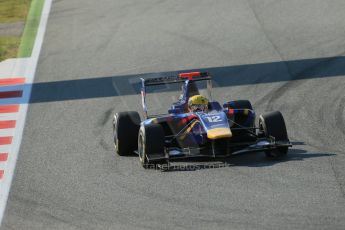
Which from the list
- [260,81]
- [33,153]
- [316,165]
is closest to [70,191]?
[33,153]

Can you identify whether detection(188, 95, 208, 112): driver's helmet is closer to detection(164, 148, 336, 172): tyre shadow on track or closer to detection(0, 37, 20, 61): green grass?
detection(164, 148, 336, 172): tyre shadow on track

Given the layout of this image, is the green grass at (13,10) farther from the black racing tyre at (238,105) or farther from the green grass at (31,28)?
the black racing tyre at (238,105)

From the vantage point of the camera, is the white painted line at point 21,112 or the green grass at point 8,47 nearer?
the white painted line at point 21,112

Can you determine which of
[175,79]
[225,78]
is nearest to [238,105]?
[175,79]

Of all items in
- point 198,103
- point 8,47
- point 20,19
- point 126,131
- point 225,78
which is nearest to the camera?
point 198,103

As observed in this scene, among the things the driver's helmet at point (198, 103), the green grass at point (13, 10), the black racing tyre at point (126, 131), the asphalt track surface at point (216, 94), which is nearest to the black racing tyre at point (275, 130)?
the asphalt track surface at point (216, 94)

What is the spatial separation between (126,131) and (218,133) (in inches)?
71.1

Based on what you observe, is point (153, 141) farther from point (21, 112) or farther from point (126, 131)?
point (21, 112)

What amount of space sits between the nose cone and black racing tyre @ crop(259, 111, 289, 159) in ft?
2.53

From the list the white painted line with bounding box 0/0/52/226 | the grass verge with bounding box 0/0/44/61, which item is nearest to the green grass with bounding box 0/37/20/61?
the grass verge with bounding box 0/0/44/61

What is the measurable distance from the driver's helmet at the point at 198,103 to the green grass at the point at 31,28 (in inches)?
325

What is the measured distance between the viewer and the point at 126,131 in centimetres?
1511

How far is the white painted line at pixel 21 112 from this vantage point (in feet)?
Result: 46.5

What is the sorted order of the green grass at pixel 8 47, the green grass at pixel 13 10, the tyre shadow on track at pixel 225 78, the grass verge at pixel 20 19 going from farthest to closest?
the green grass at pixel 13 10 → the grass verge at pixel 20 19 → the green grass at pixel 8 47 → the tyre shadow on track at pixel 225 78
